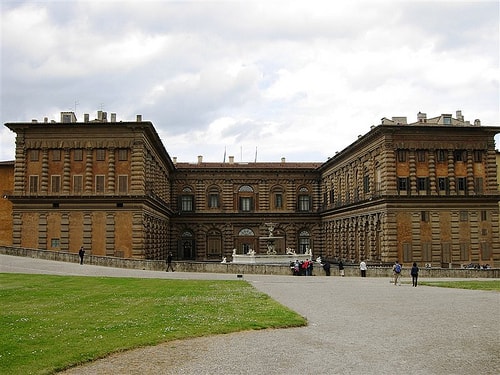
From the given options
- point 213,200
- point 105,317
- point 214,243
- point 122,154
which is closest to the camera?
point 105,317

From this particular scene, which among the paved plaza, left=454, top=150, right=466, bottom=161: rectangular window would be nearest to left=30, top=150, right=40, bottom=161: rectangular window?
the paved plaza

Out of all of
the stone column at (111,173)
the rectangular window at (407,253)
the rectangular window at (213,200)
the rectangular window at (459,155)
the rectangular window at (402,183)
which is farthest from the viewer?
the rectangular window at (213,200)

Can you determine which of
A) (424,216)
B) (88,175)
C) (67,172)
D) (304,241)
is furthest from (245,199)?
(67,172)

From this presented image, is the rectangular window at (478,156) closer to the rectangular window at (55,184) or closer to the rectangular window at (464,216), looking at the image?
the rectangular window at (464,216)

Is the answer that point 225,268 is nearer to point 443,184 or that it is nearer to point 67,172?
point 67,172

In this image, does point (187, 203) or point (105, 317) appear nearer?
point (105, 317)

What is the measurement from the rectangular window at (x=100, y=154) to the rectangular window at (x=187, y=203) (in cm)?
2909

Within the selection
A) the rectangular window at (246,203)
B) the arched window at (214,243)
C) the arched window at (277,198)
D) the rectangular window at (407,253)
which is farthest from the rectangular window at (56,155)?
the arched window at (277,198)

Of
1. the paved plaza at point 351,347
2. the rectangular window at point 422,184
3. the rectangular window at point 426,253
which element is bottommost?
the paved plaza at point 351,347

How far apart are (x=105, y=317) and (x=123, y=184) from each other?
33338 mm

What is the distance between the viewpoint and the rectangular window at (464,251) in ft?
171

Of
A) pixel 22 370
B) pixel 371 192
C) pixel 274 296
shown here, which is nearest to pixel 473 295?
pixel 274 296

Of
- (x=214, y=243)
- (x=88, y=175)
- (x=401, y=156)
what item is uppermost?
(x=401, y=156)

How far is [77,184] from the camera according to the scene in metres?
50.9
